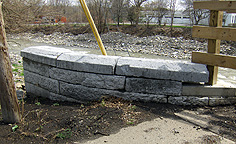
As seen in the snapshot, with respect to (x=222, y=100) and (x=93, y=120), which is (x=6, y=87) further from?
(x=222, y=100)

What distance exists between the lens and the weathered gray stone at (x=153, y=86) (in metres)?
3.64

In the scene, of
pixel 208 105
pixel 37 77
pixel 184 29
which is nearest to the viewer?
pixel 208 105

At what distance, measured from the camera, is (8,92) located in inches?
122

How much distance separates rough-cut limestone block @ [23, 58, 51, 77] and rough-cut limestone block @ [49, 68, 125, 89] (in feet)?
1.01

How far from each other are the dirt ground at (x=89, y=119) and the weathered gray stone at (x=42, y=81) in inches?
21.8

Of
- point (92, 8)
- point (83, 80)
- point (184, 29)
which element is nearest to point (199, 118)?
point (83, 80)

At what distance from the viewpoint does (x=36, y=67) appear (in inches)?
184

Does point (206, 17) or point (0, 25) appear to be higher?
point (206, 17)

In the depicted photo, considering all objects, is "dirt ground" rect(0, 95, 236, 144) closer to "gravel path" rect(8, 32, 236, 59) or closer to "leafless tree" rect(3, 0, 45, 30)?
"leafless tree" rect(3, 0, 45, 30)

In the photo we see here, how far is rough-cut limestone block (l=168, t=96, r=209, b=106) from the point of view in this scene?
366 cm

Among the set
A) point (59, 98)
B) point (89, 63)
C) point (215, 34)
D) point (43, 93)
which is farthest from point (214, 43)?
point (43, 93)

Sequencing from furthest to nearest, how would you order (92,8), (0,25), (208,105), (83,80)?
(92,8) → (83,80) → (208,105) → (0,25)

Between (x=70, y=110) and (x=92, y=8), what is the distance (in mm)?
20040

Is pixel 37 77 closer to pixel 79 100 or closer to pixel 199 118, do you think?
pixel 79 100
